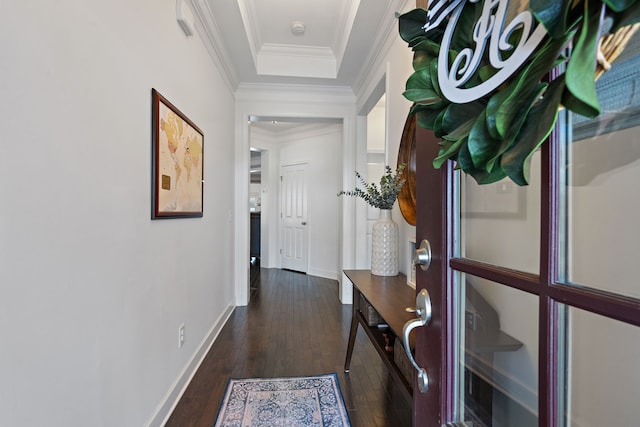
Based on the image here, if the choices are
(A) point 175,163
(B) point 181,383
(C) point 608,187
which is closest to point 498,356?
(C) point 608,187

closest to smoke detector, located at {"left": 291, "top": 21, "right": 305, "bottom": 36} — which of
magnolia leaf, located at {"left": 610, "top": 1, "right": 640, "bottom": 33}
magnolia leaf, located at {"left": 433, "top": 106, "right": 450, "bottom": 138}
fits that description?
magnolia leaf, located at {"left": 433, "top": 106, "right": 450, "bottom": 138}

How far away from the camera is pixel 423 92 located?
0.59 meters

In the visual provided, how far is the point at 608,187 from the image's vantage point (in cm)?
40

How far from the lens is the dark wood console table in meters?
1.21

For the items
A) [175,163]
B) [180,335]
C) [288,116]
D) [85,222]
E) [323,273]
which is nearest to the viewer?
[85,222]

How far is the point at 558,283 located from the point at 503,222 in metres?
0.17

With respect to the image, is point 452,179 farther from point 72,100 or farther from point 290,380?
point 290,380

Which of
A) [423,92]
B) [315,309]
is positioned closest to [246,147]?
[315,309]

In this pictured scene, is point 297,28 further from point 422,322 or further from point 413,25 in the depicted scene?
point 422,322

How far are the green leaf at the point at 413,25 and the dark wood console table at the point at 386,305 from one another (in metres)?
0.94

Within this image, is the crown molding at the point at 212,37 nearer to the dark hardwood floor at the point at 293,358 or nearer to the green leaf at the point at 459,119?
the green leaf at the point at 459,119

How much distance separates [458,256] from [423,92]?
36cm

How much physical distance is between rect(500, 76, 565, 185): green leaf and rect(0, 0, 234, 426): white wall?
1.13 metres

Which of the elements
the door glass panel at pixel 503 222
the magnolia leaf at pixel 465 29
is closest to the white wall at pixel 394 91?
the door glass panel at pixel 503 222
